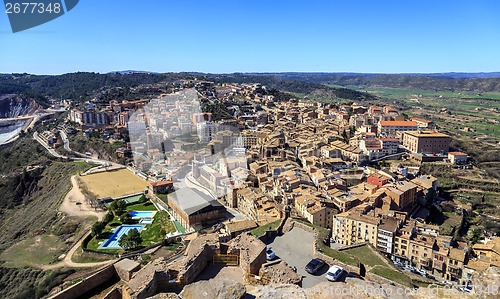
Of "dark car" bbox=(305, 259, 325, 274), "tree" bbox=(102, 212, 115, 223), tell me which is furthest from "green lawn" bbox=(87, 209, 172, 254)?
"dark car" bbox=(305, 259, 325, 274)

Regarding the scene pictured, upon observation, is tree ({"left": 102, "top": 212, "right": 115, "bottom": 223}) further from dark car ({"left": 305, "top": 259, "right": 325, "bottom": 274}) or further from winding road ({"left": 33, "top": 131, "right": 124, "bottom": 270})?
dark car ({"left": 305, "top": 259, "right": 325, "bottom": 274})

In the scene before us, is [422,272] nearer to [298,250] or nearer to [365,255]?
[365,255]

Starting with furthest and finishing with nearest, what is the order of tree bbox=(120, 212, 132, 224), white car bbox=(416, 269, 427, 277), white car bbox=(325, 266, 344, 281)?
1. tree bbox=(120, 212, 132, 224)
2. white car bbox=(416, 269, 427, 277)
3. white car bbox=(325, 266, 344, 281)

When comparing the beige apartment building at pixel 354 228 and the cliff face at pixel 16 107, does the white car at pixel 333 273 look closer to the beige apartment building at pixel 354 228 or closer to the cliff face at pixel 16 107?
the beige apartment building at pixel 354 228

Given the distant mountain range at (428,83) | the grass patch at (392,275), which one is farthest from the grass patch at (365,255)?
the distant mountain range at (428,83)

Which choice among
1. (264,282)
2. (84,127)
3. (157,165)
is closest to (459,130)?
(157,165)
